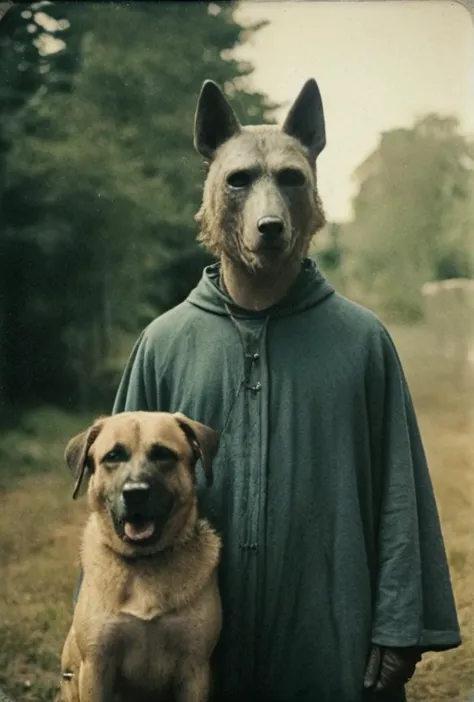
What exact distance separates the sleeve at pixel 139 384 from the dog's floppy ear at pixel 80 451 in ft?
0.38

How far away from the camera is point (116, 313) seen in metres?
2.16

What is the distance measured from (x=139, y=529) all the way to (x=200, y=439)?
0.23 meters

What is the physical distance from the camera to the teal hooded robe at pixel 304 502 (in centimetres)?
200

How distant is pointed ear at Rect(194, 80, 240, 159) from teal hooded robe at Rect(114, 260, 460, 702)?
378 mm

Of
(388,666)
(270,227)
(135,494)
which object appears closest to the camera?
(135,494)

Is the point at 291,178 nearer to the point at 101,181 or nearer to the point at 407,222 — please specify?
the point at 407,222

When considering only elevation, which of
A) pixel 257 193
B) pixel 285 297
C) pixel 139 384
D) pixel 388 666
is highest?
pixel 257 193

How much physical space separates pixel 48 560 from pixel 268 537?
0.55 meters

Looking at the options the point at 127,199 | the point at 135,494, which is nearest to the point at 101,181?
the point at 127,199

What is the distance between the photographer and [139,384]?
2.09 metres

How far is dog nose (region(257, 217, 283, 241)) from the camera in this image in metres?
1.91

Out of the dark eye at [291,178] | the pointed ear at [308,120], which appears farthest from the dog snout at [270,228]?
the pointed ear at [308,120]

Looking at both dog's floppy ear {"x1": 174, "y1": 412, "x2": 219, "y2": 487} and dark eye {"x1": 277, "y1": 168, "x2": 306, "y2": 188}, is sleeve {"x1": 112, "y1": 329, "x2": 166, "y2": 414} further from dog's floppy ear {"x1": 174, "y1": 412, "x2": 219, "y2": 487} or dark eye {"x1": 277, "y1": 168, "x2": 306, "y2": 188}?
dark eye {"x1": 277, "y1": 168, "x2": 306, "y2": 188}

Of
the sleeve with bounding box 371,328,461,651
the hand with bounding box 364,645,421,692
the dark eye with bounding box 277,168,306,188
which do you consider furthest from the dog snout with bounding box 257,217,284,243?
the hand with bounding box 364,645,421,692
